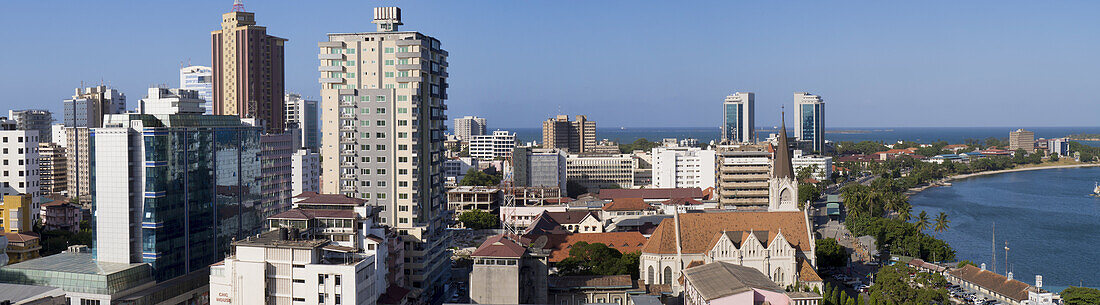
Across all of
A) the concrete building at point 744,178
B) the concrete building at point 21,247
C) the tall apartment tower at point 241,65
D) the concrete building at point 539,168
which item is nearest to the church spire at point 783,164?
the concrete building at point 744,178

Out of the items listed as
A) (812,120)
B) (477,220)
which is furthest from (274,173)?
(812,120)

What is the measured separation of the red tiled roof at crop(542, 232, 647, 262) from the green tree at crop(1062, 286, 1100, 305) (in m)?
20.3

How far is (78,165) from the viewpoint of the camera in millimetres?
76500

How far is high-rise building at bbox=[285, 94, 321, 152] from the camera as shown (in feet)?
382

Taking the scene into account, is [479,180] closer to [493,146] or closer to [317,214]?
[493,146]

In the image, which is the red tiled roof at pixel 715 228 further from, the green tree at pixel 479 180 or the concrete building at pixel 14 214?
the green tree at pixel 479 180

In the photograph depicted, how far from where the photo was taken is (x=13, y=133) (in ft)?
175

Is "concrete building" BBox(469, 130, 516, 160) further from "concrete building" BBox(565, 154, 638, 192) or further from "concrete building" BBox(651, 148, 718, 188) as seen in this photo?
"concrete building" BBox(651, 148, 718, 188)

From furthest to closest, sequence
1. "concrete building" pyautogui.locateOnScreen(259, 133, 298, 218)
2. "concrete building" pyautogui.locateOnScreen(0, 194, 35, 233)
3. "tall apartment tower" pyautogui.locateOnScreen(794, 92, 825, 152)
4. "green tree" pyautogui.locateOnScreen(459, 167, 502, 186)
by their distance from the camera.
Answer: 1. "tall apartment tower" pyautogui.locateOnScreen(794, 92, 825, 152)
2. "green tree" pyautogui.locateOnScreen(459, 167, 502, 186)
3. "concrete building" pyautogui.locateOnScreen(259, 133, 298, 218)
4. "concrete building" pyautogui.locateOnScreen(0, 194, 35, 233)

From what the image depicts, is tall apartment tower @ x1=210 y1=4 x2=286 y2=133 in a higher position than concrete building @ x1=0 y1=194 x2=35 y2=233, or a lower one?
higher

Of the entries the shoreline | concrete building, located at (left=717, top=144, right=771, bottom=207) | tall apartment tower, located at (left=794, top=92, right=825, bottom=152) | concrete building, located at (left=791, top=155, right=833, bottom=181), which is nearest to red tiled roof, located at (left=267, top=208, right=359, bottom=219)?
concrete building, located at (left=717, top=144, right=771, bottom=207)

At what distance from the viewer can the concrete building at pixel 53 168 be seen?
77.8 meters

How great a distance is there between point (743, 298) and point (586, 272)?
42.7 feet

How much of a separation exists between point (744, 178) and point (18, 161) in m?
48.6
